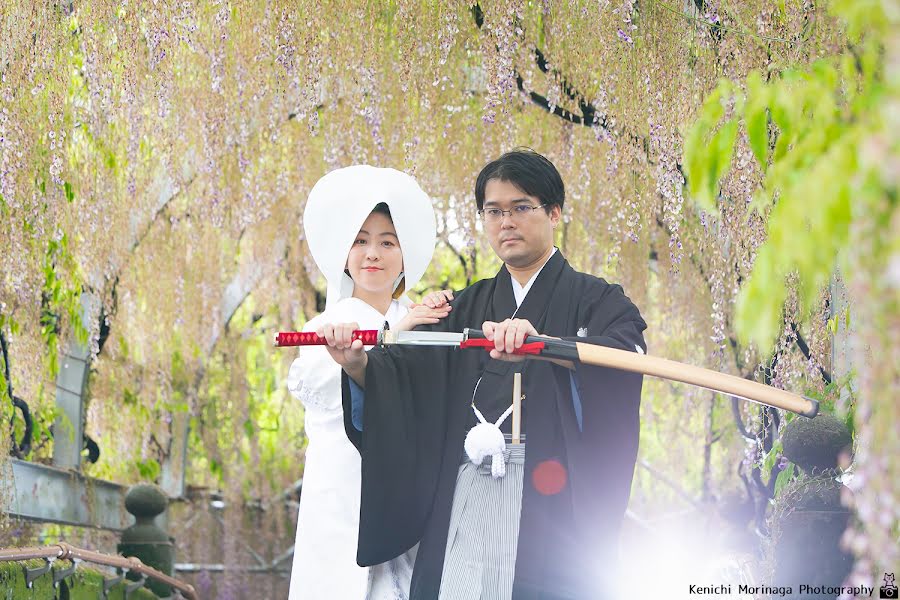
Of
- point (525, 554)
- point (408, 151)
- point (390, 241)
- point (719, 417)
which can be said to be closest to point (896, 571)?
point (525, 554)

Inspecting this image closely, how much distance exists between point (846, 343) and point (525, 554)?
1.71 meters

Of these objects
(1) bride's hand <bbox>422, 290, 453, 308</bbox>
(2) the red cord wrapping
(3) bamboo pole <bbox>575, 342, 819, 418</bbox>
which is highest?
(1) bride's hand <bbox>422, 290, 453, 308</bbox>

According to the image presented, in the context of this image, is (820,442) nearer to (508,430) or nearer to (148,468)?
(508,430)

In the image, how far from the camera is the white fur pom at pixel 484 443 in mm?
3348

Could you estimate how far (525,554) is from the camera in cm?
331

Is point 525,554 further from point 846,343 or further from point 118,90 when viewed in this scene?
point 118,90

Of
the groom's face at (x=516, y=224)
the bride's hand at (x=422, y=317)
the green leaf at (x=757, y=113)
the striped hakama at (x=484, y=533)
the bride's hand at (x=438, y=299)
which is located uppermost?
the groom's face at (x=516, y=224)

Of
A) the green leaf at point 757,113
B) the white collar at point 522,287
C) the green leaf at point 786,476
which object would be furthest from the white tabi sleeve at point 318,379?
the green leaf at point 757,113

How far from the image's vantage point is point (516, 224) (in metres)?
3.58

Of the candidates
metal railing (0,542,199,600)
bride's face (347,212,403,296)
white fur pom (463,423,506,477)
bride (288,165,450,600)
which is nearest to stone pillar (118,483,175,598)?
metal railing (0,542,199,600)

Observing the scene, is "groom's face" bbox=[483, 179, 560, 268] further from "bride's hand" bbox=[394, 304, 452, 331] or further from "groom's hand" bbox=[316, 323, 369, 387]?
"groom's hand" bbox=[316, 323, 369, 387]

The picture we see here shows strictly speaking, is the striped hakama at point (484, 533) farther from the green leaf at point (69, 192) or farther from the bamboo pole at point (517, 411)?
the green leaf at point (69, 192)

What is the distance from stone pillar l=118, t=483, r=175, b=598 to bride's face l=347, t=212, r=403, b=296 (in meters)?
4.17

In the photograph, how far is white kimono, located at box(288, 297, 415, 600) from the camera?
3883mm
